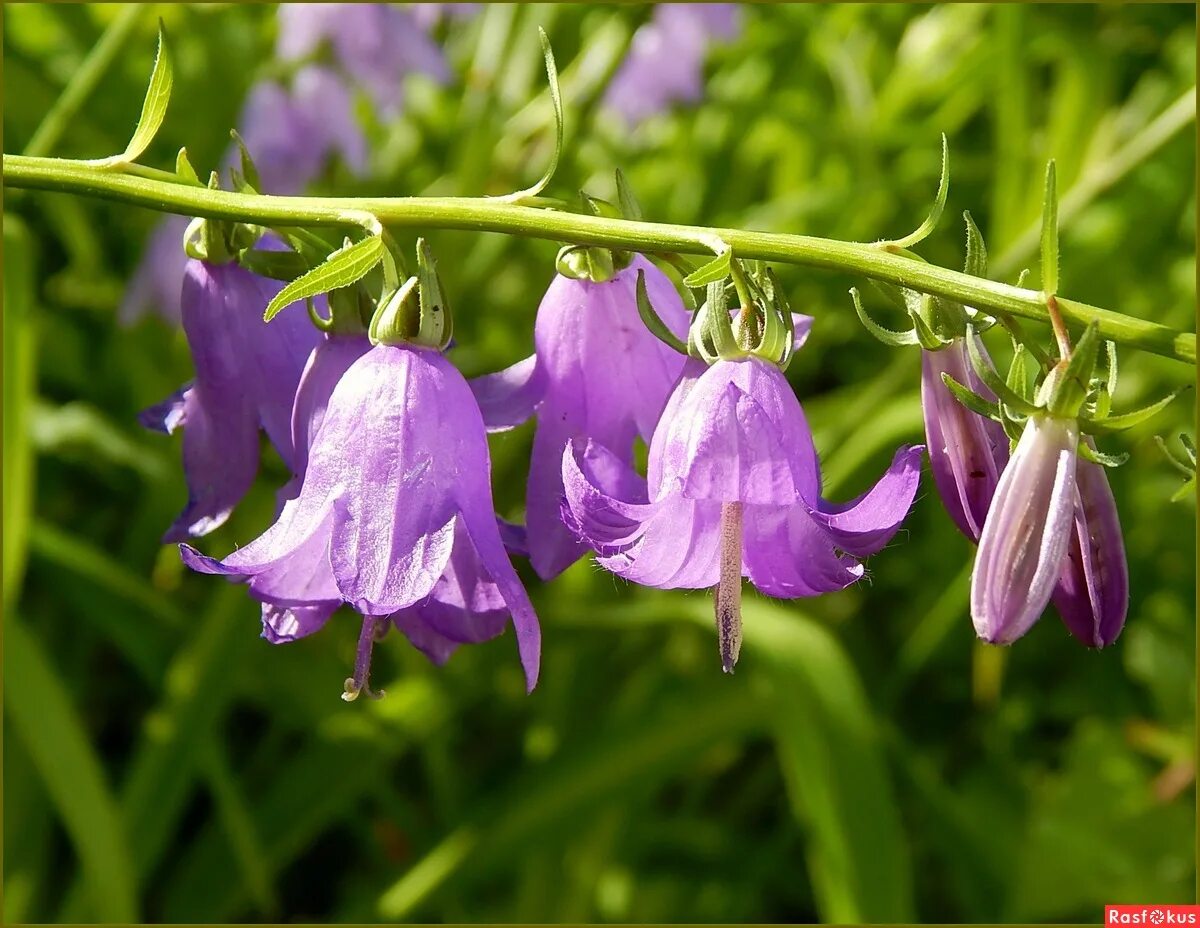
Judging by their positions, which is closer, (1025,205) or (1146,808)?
(1146,808)

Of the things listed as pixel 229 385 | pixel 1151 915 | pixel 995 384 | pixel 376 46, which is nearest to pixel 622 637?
pixel 1151 915

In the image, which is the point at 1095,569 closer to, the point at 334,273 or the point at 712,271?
the point at 712,271

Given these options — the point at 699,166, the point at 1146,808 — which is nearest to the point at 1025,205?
the point at 699,166

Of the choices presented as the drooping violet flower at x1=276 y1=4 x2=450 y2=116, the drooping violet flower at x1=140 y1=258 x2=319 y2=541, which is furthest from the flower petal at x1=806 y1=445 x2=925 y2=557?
the drooping violet flower at x1=276 y1=4 x2=450 y2=116

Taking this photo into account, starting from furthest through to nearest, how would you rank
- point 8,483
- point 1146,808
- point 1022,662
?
point 1022,662, point 1146,808, point 8,483

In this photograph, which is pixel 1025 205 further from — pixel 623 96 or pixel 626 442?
pixel 626 442

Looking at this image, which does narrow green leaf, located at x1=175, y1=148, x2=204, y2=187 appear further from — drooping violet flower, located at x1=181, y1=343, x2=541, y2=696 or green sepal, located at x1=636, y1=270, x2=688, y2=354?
green sepal, located at x1=636, y1=270, x2=688, y2=354
